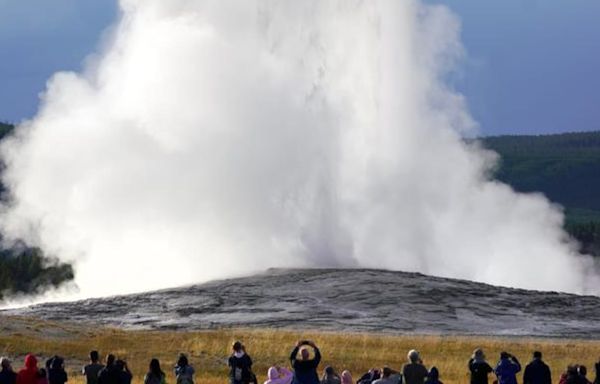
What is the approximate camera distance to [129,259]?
10219 cm

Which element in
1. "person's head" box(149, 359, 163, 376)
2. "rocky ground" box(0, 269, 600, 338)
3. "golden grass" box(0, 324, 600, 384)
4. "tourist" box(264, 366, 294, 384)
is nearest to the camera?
"tourist" box(264, 366, 294, 384)

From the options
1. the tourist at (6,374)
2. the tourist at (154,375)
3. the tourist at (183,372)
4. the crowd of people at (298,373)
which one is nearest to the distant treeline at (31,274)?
the tourist at (183,372)

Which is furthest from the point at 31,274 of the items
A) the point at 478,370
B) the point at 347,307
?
the point at 478,370

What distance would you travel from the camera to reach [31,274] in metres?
126

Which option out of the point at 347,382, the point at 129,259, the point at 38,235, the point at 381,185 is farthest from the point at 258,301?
the point at 38,235

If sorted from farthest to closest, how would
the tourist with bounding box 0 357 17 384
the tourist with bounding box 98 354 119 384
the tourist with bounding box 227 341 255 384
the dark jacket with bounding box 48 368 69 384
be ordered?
the tourist with bounding box 227 341 255 384 → the dark jacket with bounding box 48 368 69 384 → the tourist with bounding box 98 354 119 384 → the tourist with bounding box 0 357 17 384

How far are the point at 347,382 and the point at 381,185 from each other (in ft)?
289

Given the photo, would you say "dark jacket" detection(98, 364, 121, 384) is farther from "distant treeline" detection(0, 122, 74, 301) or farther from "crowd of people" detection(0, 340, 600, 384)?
"distant treeline" detection(0, 122, 74, 301)

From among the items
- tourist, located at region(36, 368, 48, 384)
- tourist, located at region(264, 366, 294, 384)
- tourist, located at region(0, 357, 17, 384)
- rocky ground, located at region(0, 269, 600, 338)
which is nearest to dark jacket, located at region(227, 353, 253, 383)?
tourist, located at region(264, 366, 294, 384)

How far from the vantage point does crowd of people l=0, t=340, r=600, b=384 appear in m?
21.4

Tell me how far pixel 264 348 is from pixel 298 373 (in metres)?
21.8

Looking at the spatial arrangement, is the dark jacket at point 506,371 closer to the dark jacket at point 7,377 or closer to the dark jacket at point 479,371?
the dark jacket at point 479,371

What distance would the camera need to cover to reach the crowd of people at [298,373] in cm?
2139

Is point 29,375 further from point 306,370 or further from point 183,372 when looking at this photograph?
point 306,370
